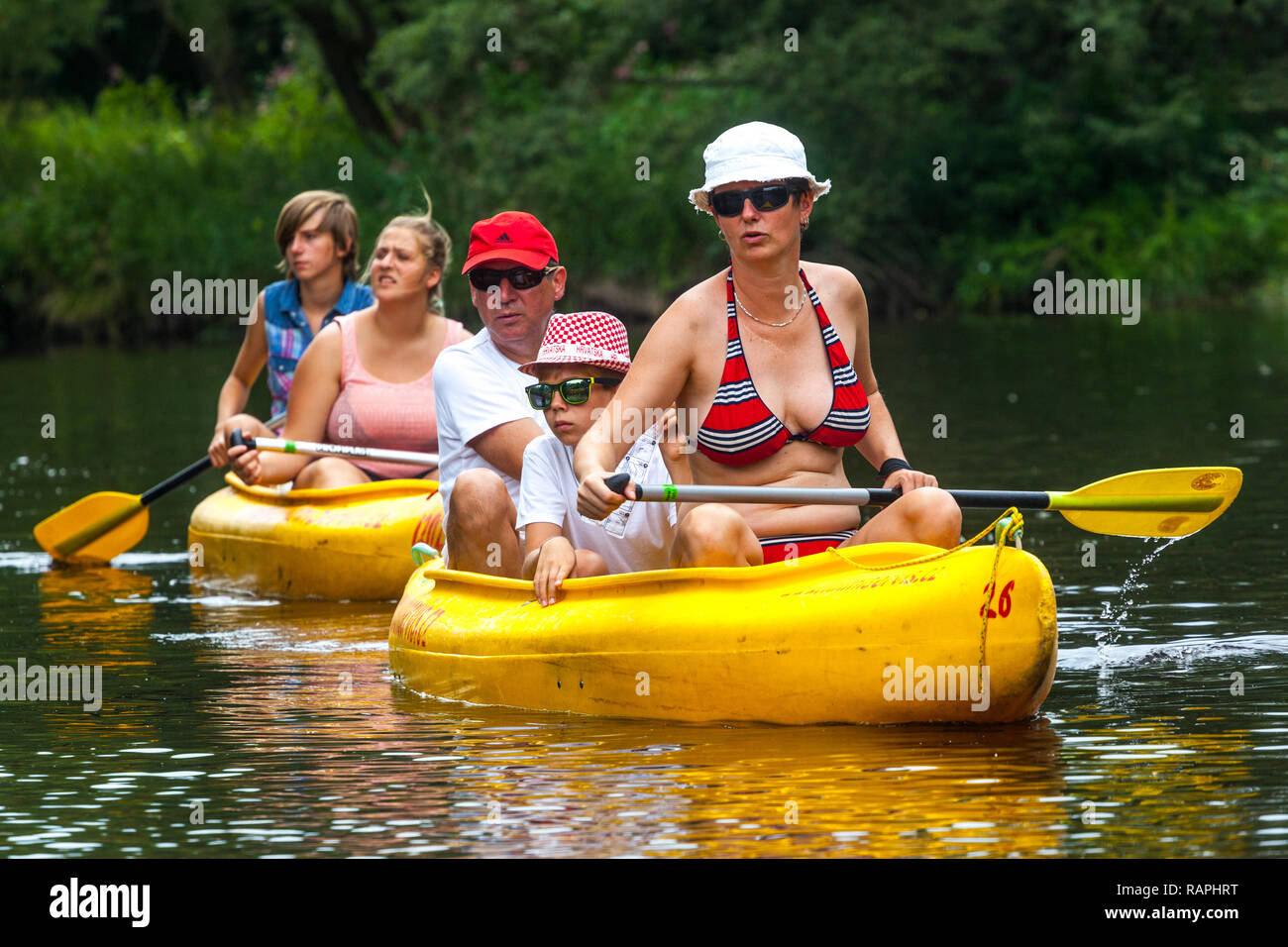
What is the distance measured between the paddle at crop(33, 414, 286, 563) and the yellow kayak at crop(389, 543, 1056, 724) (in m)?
4.02

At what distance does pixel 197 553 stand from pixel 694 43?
2042cm

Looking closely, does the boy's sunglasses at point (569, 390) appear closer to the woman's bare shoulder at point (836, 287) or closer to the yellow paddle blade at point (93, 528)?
the woman's bare shoulder at point (836, 287)

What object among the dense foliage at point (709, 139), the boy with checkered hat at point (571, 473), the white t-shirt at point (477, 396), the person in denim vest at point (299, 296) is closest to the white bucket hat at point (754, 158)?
the boy with checkered hat at point (571, 473)

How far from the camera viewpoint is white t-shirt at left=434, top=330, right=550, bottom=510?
6352mm

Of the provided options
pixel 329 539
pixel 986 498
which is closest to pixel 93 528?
pixel 329 539

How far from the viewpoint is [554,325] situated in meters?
5.66

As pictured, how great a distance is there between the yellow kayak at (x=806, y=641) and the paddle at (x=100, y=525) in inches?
158

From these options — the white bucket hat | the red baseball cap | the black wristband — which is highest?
the white bucket hat

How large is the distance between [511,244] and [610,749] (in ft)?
5.64

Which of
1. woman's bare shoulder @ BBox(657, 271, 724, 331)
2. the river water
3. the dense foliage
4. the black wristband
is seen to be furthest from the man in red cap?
the dense foliage

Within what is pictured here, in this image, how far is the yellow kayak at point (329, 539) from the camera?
826 cm

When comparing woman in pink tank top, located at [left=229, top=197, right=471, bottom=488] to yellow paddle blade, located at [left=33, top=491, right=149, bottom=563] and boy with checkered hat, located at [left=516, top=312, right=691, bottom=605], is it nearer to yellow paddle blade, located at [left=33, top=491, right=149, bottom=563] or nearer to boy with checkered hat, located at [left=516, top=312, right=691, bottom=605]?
yellow paddle blade, located at [left=33, top=491, right=149, bottom=563]
